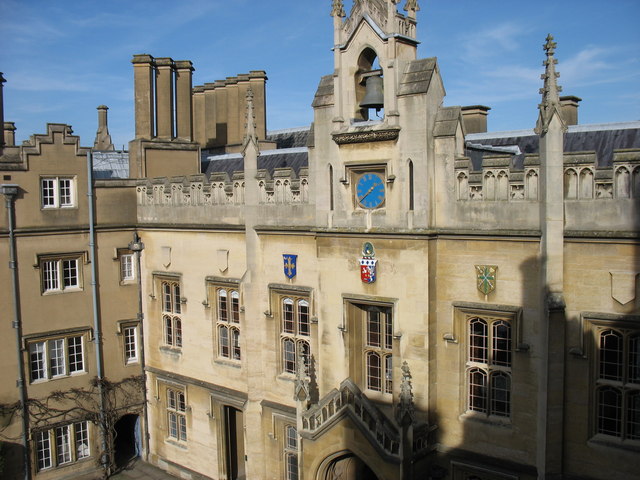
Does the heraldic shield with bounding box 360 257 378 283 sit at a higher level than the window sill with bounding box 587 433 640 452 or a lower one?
higher

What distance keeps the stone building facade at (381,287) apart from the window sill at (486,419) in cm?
3

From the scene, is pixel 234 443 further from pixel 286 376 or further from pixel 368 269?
pixel 368 269

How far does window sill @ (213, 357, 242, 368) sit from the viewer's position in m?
19.1

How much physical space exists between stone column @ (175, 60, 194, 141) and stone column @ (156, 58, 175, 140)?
0.76m

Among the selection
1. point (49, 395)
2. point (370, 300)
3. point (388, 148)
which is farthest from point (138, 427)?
point (388, 148)

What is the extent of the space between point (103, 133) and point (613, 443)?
2917cm

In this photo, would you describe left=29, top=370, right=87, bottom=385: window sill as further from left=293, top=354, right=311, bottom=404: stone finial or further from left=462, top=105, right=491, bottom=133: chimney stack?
left=462, top=105, right=491, bottom=133: chimney stack

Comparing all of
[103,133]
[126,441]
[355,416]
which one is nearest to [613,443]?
[355,416]

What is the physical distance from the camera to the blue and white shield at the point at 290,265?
666 inches

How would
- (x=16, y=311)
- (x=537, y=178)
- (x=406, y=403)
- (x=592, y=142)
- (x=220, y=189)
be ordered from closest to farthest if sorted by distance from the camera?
(x=537, y=178) < (x=406, y=403) < (x=592, y=142) < (x=220, y=189) < (x=16, y=311)

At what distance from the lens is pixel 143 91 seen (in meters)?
22.6

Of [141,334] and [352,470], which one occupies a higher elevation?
[141,334]

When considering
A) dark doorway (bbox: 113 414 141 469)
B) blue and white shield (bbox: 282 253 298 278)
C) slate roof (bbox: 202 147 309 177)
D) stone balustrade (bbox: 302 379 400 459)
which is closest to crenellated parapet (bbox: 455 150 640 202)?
stone balustrade (bbox: 302 379 400 459)

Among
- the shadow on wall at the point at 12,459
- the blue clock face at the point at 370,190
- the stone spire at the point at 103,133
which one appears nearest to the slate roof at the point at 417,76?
the blue clock face at the point at 370,190
